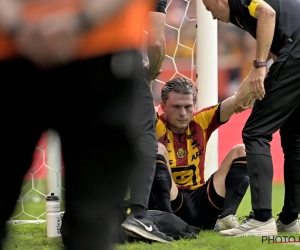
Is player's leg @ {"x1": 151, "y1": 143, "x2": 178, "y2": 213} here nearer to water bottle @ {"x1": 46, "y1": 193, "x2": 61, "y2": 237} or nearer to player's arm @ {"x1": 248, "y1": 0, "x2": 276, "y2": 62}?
water bottle @ {"x1": 46, "y1": 193, "x2": 61, "y2": 237}

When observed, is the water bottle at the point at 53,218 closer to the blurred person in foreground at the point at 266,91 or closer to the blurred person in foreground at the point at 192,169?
the blurred person in foreground at the point at 192,169

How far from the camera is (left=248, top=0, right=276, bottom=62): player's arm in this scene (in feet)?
10.5

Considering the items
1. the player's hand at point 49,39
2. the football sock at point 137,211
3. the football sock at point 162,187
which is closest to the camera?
the player's hand at point 49,39

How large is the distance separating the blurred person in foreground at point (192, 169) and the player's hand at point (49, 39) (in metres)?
2.40

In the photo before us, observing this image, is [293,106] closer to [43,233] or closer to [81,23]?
[43,233]

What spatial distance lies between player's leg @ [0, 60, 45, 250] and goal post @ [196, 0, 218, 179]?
11.1 ft

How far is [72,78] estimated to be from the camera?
1237 millimetres

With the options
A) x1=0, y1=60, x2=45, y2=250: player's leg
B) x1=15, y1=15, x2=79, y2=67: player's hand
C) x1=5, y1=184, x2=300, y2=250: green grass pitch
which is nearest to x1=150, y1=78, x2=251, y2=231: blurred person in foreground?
x1=5, y1=184, x2=300, y2=250: green grass pitch

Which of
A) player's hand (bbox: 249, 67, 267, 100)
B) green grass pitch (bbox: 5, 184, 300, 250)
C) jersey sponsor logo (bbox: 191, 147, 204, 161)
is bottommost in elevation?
green grass pitch (bbox: 5, 184, 300, 250)

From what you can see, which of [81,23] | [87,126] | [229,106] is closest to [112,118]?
[87,126]

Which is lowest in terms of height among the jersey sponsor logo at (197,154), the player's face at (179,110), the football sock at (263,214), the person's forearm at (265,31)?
the football sock at (263,214)

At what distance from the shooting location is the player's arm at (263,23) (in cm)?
320

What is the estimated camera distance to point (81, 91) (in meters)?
1.25

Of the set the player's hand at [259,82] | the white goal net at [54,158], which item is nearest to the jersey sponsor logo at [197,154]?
the player's hand at [259,82]
